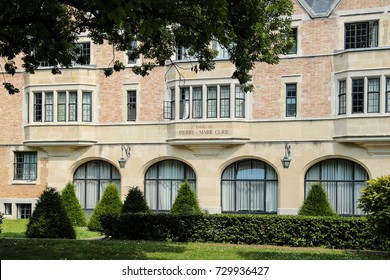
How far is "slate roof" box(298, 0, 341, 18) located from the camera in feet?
108

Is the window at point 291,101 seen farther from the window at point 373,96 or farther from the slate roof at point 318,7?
the window at point 373,96

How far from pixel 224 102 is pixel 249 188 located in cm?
423

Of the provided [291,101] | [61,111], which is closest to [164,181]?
[61,111]

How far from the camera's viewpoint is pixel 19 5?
52.6 feet

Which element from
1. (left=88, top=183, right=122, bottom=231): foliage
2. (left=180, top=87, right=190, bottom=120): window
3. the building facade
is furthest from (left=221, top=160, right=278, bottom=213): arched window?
(left=88, top=183, right=122, bottom=231): foliage

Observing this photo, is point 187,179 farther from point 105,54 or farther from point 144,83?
point 105,54

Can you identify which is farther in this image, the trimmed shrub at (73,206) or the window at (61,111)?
the window at (61,111)

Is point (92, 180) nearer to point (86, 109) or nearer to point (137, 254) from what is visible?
point (86, 109)

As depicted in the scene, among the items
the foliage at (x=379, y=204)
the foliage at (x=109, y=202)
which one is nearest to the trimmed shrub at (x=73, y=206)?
the foliage at (x=109, y=202)

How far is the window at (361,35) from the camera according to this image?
31734 millimetres

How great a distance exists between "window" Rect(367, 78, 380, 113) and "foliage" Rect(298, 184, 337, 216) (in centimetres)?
400

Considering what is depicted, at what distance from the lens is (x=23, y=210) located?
37.6 meters

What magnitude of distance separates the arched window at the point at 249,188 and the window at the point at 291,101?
273 cm

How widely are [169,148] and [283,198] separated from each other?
19.7ft
